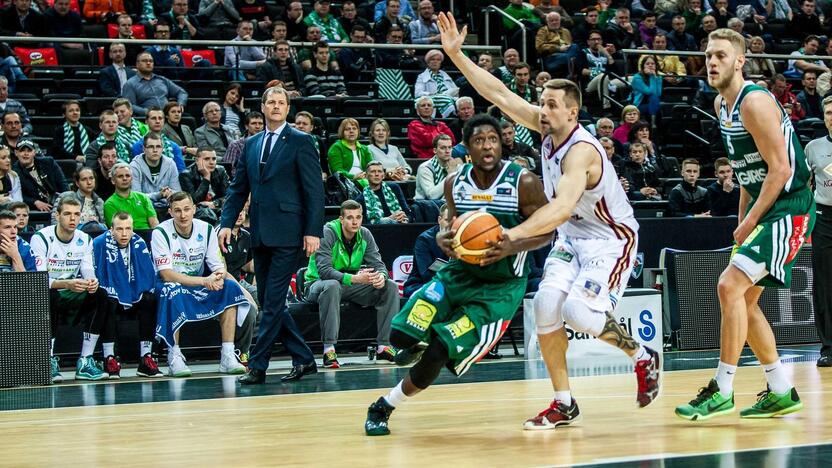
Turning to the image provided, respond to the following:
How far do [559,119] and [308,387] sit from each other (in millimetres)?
3272

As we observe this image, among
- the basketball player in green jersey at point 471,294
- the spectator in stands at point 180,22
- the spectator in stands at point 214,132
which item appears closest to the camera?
the basketball player in green jersey at point 471,294

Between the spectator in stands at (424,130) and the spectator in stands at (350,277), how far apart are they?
3.75m

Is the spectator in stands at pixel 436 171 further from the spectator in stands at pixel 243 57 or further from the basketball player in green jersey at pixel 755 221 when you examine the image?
the basketball player in green jersey at pixel 755 221

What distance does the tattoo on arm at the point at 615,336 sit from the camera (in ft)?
19.7

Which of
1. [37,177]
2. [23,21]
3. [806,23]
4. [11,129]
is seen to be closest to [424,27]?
[23,21]

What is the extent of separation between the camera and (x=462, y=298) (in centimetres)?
588

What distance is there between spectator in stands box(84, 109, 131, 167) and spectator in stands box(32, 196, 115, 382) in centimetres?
203

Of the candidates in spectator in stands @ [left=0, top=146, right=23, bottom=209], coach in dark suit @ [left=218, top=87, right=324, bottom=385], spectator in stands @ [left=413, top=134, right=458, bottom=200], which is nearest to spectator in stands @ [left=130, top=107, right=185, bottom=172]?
spectator in stands @ [left=0, top=146, right=23, bottom=209]

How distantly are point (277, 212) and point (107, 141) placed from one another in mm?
4084

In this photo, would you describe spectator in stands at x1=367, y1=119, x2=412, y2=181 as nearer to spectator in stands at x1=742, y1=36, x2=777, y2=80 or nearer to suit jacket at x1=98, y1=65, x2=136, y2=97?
suit jacket at x1=98, y1=65, x2=136, y2=97

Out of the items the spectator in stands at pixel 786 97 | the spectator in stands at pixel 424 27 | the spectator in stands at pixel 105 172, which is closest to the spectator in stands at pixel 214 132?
the spectator in stands at pixel 105 172

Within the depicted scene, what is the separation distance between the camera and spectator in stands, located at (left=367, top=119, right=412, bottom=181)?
13352 millimetres

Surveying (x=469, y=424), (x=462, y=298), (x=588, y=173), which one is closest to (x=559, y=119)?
(x=588, y=173)

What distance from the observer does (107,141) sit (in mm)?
12086
